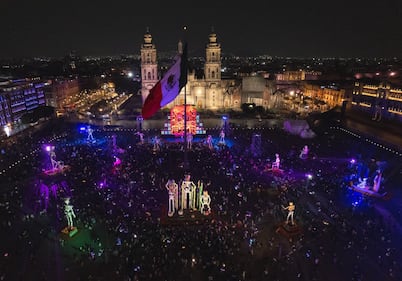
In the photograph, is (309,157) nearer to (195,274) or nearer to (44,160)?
(195,274)

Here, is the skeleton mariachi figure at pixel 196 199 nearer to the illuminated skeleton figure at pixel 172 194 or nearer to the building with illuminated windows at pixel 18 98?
the illuminated skeleton figure at pixel 172 194

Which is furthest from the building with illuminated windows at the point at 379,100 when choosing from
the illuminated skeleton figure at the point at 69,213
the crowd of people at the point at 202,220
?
the illuminated skeleton figure at the point at 69,213

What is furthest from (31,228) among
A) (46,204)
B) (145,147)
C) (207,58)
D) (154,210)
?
(207,58)

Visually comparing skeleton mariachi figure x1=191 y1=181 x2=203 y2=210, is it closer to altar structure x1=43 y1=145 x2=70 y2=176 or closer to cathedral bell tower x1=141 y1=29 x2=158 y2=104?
altar structure x1=43 y1=145 x2=70 y2=176

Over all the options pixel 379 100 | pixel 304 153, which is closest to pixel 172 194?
pixel 304 153

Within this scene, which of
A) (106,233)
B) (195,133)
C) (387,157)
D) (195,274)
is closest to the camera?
(195,274)

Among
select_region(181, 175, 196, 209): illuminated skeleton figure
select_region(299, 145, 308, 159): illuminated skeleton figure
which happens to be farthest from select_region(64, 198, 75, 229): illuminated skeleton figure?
select_region(299, 145, 308, 159): illuminated skeleton figure

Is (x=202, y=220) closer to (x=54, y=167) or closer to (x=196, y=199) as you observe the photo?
(x=196, y=199)
